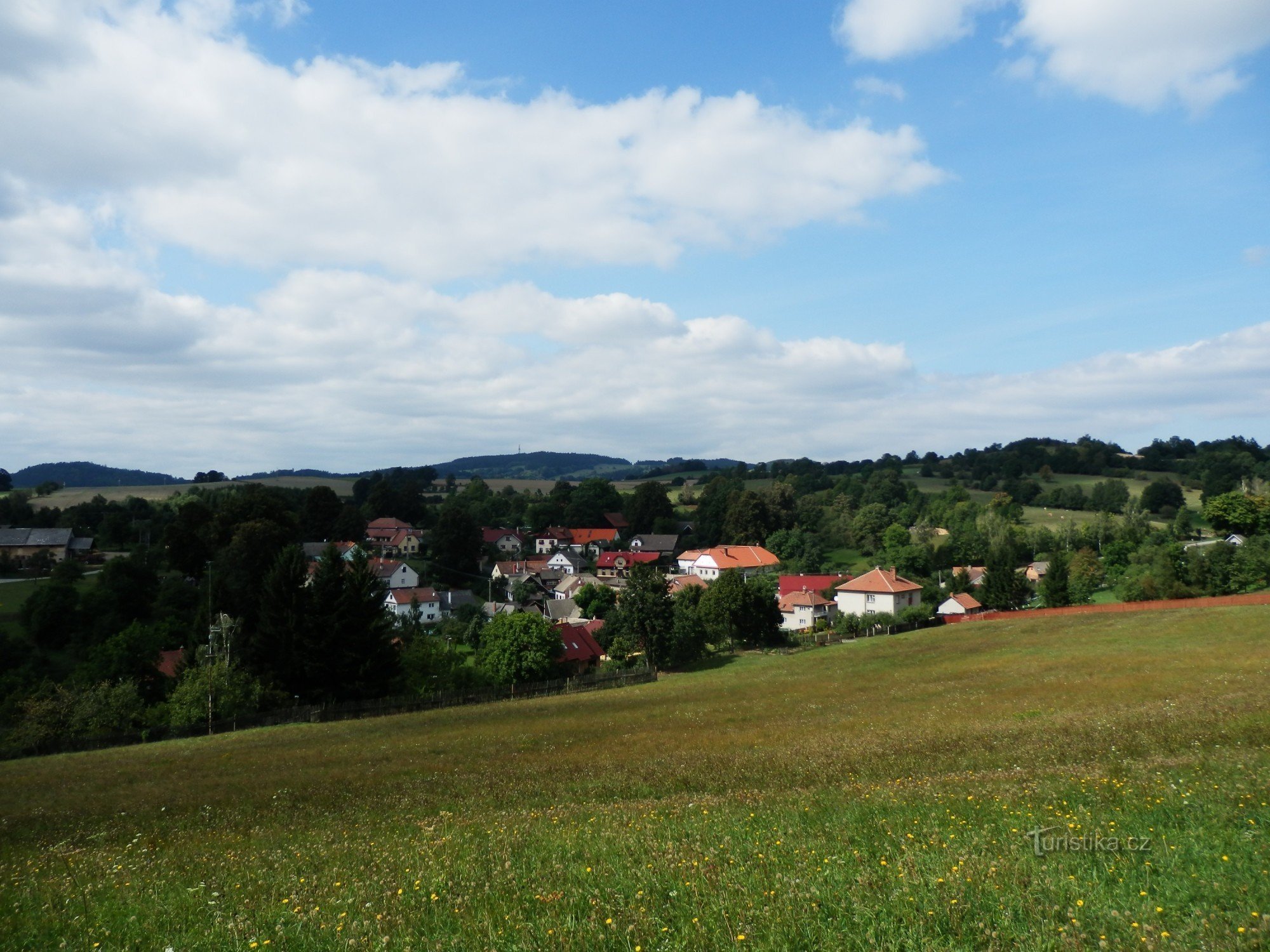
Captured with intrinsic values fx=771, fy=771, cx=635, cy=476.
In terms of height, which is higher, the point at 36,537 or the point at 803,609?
the point at 36,537

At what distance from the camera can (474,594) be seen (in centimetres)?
10938

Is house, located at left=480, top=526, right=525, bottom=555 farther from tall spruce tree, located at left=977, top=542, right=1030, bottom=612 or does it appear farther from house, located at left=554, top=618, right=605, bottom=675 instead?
tall spruce tree, located at left=977, top=542, right=1030, bottom=612

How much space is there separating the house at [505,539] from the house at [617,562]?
19886 mm

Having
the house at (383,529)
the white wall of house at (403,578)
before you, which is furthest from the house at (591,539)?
the white wall of house at (403,578)

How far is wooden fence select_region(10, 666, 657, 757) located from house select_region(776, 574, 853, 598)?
45.3 meters

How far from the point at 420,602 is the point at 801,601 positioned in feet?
157

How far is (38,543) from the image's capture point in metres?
108

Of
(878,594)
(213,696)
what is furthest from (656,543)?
(213,696)

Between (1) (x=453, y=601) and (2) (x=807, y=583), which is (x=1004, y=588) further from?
(1) (x=453, y=601)

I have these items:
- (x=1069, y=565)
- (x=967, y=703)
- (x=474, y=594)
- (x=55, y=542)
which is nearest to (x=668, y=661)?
(x=967, y=703)

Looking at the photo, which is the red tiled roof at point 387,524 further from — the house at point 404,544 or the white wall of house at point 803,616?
the white wall of house at point 803,616

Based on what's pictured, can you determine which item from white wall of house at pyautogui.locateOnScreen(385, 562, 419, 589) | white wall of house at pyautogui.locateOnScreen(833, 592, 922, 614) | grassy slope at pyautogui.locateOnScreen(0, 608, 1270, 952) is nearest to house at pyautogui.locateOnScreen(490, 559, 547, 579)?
white wall of house at pyautogui.locateOnScreen(385, 562, 419, 589)

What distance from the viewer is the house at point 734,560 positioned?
12525 centimetres

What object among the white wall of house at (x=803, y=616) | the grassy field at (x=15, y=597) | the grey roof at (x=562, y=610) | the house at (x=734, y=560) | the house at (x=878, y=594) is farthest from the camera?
the house at (x=734, y=560)
